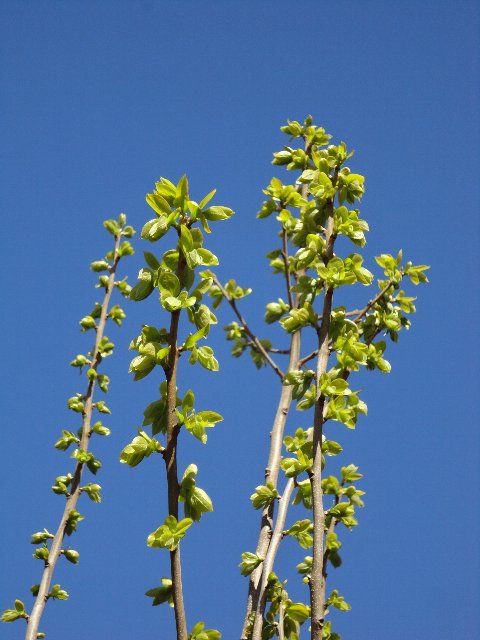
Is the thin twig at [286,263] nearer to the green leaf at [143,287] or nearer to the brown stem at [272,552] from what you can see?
the brown stem at [272,552]

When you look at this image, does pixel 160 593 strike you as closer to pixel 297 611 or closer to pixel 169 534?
pixel 169 534

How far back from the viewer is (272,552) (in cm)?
277

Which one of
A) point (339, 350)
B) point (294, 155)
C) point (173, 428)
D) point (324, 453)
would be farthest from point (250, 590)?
point (294, 155)

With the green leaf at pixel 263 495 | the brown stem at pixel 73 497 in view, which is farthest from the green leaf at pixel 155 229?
the brown stem at pixel 73 497

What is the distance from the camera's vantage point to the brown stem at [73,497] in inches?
138

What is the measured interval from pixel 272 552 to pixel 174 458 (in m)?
1.31

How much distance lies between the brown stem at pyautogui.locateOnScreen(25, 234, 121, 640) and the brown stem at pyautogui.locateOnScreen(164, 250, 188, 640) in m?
2.14

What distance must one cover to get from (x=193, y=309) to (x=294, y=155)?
82.8 inches

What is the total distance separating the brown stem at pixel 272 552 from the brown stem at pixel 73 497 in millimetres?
1372

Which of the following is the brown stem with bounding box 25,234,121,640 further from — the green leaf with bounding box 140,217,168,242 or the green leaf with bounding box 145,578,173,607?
the green leaf with bounding box 140,217,168,242

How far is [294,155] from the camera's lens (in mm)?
3635

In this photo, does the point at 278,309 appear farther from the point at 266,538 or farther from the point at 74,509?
the point at 74,509

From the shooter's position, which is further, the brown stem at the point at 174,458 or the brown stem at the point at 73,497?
the brown stem at the point at 73,497

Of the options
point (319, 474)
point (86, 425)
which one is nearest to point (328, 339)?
point (319, 474)
